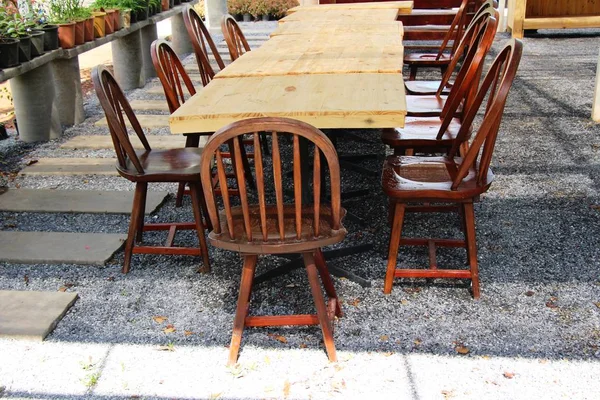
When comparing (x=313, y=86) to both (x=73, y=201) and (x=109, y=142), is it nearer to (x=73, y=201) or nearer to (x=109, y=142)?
(x=73, y=201)

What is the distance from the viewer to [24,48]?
4570 mm

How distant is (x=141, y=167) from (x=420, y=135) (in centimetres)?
128

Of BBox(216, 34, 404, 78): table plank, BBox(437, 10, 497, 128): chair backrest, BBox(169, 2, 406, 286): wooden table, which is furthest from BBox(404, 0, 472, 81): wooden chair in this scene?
BBox(437, 10, 497, 128): chair backrest

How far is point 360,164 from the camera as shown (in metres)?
4.38

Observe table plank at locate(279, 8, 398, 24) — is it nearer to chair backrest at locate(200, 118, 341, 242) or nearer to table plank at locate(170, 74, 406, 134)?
table plank at locate(170, 74, 406, 134)

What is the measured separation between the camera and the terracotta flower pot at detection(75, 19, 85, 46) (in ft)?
17.5

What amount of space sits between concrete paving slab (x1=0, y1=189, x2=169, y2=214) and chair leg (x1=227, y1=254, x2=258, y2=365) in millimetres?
1499

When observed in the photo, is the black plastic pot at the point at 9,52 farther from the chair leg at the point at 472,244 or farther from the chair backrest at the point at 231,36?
the chair leg at the point at 472,244

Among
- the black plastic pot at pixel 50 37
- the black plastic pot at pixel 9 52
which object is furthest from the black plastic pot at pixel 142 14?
the black plastic pot at pixel 9 52

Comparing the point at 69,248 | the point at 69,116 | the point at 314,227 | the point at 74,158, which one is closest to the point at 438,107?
the point at 314,227

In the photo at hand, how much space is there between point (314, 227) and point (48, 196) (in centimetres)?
226

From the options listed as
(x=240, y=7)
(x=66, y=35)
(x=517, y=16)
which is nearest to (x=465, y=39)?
(x=66, y=35)

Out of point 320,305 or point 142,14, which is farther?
point 142,14

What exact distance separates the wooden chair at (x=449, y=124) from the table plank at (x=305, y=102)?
0.41 m
